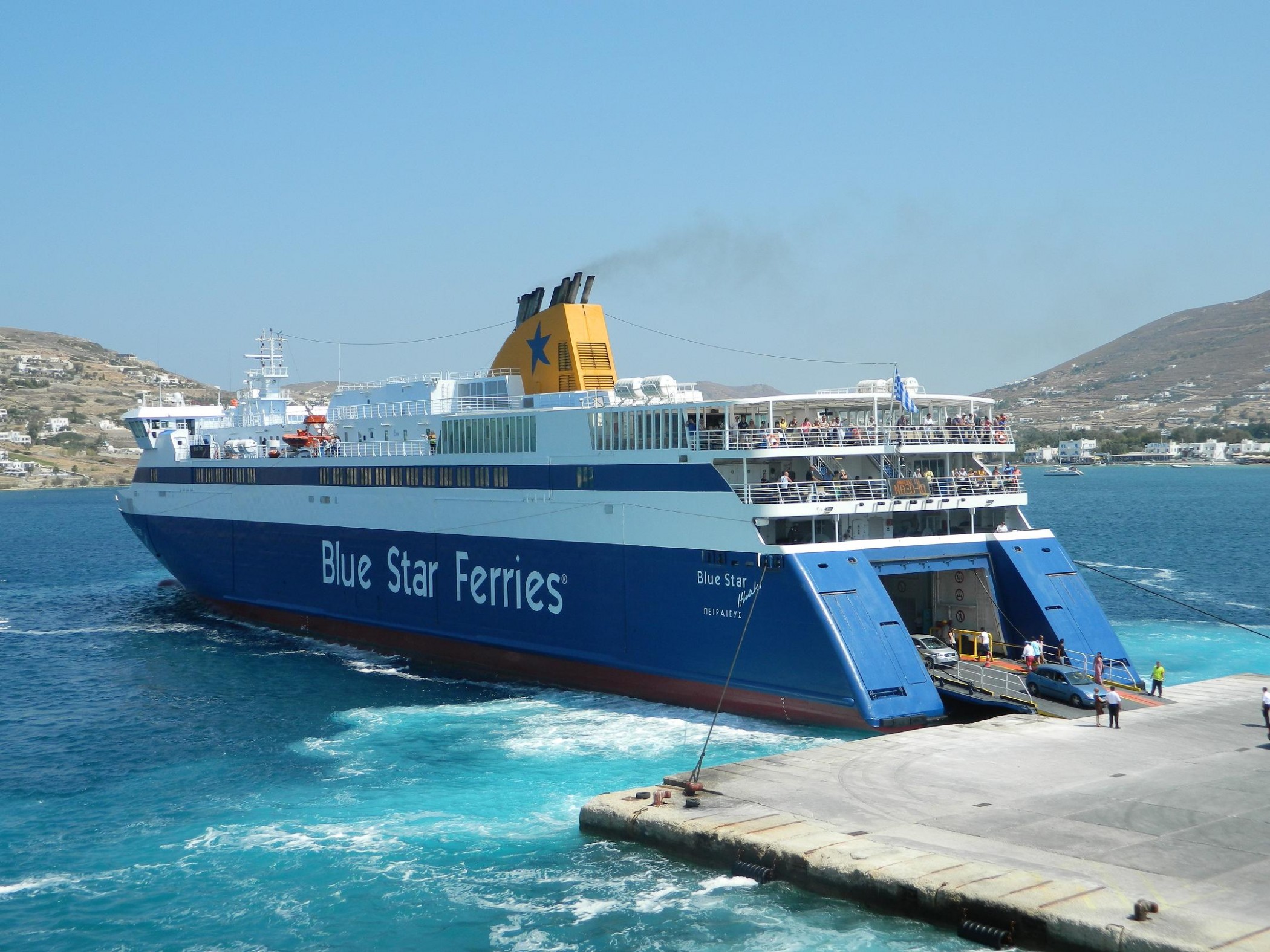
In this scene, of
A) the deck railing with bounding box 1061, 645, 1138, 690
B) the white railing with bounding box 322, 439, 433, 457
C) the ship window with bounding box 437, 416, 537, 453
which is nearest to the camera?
the deck railing with bounding box 1061, 645, 1138, 690

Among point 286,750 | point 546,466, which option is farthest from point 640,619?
point 286,750

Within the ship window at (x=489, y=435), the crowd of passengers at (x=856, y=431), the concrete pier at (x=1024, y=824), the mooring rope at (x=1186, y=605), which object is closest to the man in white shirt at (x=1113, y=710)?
the concrete pier at (x=1024, y=824)

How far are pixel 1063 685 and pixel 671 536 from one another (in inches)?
400

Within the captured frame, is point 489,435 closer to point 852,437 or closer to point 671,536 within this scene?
point 671,536

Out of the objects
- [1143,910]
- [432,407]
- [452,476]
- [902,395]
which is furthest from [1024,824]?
[432,407]

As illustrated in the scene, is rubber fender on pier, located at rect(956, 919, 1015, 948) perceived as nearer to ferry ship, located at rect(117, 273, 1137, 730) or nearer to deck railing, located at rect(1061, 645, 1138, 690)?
ferry ship, located at rect(117, 273, 1137, 730)

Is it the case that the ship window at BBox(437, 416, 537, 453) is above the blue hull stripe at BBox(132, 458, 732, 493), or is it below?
above

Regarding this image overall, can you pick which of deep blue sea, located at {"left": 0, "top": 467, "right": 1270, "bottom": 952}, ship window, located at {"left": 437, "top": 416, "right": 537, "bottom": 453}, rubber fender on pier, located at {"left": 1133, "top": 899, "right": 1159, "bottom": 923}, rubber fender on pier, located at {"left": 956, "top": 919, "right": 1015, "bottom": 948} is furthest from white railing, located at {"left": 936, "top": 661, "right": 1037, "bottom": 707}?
ship window, located at {"left": 437, "top": 416, "right": 537, "bottom": 453}

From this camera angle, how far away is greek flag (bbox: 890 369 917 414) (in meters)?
29.6

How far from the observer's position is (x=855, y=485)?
101ft

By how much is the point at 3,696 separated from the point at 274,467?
43.7 feet

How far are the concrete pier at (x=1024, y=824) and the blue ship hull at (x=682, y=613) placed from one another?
2.49 metres

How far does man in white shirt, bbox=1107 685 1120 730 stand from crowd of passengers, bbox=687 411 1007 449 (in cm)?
888

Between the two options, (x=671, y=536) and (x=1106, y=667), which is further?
(x=671, y=536)
